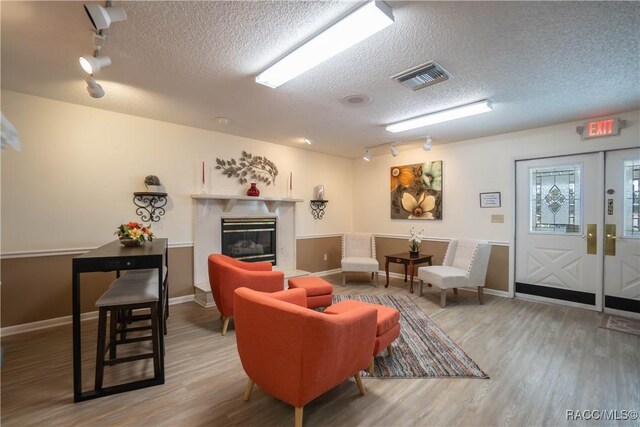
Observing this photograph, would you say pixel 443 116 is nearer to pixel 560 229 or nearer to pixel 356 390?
pixel 560 229

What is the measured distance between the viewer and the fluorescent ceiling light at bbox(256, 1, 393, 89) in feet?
5.82

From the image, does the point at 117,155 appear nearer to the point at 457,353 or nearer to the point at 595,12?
the point at 457,353

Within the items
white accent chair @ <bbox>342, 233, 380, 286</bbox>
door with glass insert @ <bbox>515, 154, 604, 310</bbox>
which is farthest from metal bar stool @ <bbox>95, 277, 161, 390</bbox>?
door with glass insert @ <bbox>515, 154, 604, 310</bbox>

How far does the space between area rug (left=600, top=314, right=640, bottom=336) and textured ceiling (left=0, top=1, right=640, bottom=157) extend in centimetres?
251

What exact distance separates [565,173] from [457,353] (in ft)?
10.4

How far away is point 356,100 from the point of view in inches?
125

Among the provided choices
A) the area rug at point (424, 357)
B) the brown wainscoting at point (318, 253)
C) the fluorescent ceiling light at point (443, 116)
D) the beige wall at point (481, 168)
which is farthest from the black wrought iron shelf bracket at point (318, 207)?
the area rug at point (424, 357)

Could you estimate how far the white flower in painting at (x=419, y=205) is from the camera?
5.31 meters

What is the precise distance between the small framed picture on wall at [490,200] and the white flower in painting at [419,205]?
30.9 inches

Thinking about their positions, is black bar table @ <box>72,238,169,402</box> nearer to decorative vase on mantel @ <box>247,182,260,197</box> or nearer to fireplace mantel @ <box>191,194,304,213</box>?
fireplace mantel @ <box>191,194,304,213</box>

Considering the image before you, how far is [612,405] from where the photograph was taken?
1.99 m

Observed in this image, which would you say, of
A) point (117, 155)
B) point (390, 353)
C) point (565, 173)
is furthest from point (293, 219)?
point (565, 173)

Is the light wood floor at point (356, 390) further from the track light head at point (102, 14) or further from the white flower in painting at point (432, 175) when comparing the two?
the white flower in painting at point (432, 175)

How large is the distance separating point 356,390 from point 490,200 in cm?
381
